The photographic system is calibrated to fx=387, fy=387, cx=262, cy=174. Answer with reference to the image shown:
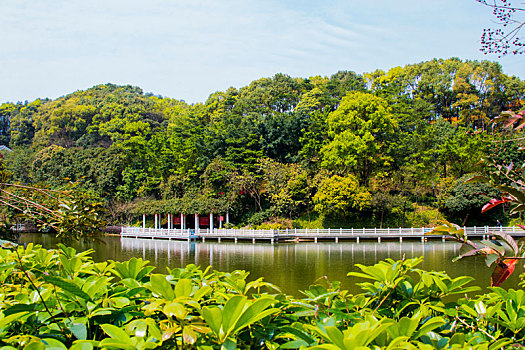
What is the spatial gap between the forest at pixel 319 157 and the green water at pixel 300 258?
10.7 feet

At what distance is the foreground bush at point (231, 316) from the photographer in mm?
1035

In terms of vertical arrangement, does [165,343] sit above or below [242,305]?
below

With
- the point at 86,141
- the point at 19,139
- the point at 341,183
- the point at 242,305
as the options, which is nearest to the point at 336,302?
the point at 242,305

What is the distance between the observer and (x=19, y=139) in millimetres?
44938

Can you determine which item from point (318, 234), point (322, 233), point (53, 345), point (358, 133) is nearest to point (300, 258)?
point (318, 234)

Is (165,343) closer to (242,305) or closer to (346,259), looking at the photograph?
(242,305)

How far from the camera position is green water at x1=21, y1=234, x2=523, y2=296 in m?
10.9

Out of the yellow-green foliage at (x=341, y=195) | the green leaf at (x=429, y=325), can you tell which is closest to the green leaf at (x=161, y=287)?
the green leaf at (x=429, y=325)

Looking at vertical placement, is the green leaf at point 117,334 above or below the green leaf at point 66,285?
below

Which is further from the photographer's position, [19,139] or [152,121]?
[19,139]

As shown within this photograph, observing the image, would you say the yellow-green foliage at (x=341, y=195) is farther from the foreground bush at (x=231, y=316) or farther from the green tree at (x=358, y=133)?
the foreground bush at (x=231, y=316)

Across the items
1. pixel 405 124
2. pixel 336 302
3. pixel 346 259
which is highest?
pixel 405 124

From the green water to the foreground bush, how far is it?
293 inches

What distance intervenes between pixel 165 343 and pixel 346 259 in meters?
14.1
